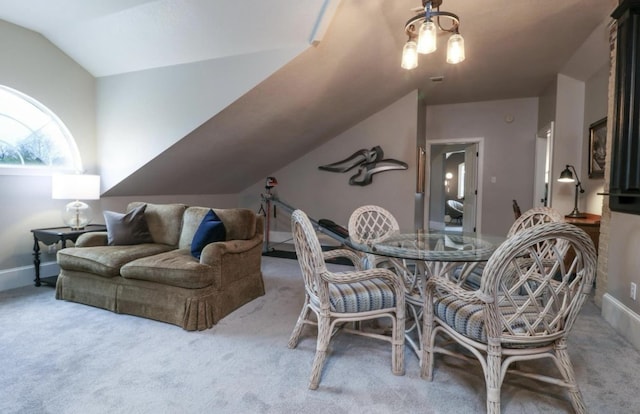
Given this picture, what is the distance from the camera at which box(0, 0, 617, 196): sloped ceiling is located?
9.27 ft

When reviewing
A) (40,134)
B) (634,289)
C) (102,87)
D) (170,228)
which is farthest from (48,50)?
(634,289)

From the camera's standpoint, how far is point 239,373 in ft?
6.21

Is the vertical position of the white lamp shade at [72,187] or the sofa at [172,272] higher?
the white lamp shade at [72,187]

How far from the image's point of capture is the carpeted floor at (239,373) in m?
1.63

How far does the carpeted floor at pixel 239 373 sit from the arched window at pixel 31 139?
1665mm

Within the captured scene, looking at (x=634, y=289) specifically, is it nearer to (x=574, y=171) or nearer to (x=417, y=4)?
(x=574, y=171)

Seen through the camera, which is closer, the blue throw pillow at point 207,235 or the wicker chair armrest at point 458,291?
the wicker chair armrest at point 458,291

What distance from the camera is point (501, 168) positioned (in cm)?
592

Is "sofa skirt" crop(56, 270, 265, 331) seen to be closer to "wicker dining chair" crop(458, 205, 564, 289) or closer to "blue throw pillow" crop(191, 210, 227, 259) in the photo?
"blue throw pillow" crop(191, 210, 227, 259)

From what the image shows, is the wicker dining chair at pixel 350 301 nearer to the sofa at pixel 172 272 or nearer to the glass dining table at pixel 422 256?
the glass dining table at pixel 422 256

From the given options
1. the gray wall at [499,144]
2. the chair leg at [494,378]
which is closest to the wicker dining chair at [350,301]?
the chair leg at [494,378]

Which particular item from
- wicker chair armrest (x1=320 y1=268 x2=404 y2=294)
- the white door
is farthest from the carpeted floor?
the white door

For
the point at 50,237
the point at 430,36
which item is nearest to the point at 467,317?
the point at 430,36

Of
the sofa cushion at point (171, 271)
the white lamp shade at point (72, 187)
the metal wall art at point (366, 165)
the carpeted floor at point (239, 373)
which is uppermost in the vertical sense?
the metal wall art at point (366, 165)
